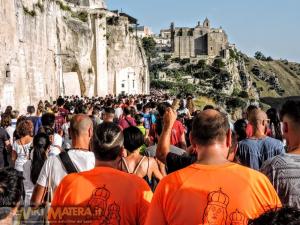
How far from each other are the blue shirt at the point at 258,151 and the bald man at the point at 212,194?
2366 millimetres

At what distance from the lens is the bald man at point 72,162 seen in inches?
192

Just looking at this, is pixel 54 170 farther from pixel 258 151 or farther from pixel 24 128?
pixel 24 128

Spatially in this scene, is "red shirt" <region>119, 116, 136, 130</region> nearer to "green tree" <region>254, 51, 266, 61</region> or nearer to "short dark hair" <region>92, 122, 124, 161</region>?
"short dark hair" <region>92, 122, 124, 161</region>

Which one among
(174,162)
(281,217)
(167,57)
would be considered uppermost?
(167,57)

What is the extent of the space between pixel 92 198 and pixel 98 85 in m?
49.4

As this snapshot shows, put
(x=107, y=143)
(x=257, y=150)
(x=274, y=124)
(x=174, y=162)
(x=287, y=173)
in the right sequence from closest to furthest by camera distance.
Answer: (x=287, y=173) → (x=107, y=143) → (x=174, y=162) → (x=257, y=150) → (x=274, y=124)

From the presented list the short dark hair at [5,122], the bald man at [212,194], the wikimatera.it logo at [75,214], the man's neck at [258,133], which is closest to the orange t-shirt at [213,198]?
the bald man at [212,194]

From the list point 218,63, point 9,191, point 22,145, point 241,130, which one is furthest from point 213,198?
point 218,63

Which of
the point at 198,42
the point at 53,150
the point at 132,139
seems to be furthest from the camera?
the point at 198,42

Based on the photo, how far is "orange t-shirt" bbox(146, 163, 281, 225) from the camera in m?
3.32

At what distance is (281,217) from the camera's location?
217 cm

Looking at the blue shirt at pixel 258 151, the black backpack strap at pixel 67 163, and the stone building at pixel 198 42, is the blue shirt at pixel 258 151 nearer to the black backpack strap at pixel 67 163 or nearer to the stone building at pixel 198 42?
the black backpack strap at pixel 67 163

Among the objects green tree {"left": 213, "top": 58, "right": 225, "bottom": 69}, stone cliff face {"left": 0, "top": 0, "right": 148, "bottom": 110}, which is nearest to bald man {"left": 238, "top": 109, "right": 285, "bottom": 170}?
stone cliff face {"left": 0, "top": 0, "right": 148, "bottom": 110}

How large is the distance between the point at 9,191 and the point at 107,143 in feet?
3.06
